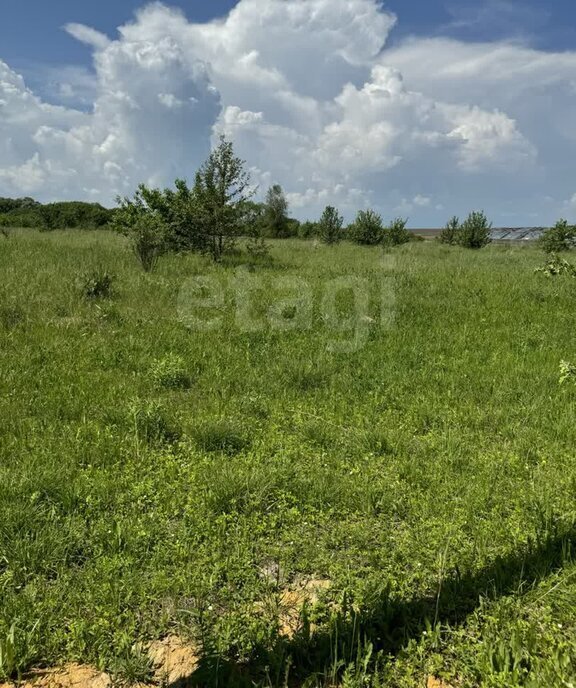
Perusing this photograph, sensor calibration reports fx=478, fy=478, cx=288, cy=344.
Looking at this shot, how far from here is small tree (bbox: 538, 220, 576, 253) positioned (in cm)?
2509

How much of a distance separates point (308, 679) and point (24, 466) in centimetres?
260

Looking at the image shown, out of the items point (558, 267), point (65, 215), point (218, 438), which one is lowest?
point (218, 438)

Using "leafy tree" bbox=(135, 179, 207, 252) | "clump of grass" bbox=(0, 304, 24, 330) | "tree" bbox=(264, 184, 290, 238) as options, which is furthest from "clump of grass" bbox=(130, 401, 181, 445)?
"tree" bbox=(264, 184, 290, 238)

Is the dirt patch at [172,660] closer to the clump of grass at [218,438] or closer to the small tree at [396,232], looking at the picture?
the clump of grass at [218,438]

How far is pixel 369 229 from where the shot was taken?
27219 mm

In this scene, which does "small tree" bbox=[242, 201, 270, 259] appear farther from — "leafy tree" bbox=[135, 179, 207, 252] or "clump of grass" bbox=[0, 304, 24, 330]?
"clump of grass" bbox=[0, 304, 24, 330]

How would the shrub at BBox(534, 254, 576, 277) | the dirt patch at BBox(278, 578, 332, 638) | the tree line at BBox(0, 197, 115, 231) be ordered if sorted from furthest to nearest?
1. the tree line at BBox(0, 197, 115, 231)
2. the shrub at BBox(534, 254, 576, 277)
3. the dirt patch at BBox(278, 578, 332, 638)

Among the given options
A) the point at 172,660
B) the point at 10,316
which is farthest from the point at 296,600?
the point at 10,316

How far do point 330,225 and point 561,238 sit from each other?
40.9 ft

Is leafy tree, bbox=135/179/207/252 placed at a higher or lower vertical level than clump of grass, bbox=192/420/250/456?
higher

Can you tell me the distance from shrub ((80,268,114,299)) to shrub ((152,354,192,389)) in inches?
143

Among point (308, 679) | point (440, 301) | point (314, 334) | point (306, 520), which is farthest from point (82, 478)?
point (440, 301)
